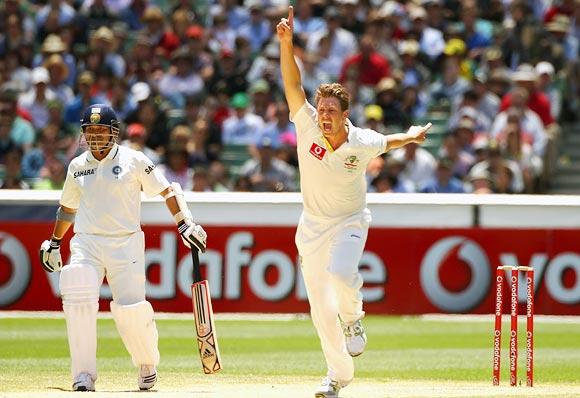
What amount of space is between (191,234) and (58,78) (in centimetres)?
1006

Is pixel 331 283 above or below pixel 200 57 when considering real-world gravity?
below

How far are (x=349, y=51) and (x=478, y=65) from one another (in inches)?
68.7

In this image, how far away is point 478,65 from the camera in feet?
62.7

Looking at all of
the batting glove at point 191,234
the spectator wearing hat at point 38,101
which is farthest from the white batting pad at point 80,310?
the spectator wearing hat at point 38,101

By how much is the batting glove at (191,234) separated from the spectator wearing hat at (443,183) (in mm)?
6705

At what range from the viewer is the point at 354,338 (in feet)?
31.4

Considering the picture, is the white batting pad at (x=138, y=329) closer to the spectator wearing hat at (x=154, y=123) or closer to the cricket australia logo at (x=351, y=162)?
the cricket australia logo at (x=351, y=162)

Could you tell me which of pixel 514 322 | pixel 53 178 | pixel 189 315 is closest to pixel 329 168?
pixel 514 322

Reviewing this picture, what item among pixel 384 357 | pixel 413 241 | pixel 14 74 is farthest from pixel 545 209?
pixel 14 74

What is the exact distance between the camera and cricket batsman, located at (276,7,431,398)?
30.9 ft

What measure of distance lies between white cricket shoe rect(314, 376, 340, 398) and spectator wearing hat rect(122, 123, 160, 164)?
319 inches

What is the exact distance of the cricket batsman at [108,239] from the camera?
9891 mm

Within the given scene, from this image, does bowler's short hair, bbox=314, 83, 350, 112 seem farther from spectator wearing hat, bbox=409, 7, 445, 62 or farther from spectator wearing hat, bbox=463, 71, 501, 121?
spectator wearing hat, bbox=409, 7, 445, 62

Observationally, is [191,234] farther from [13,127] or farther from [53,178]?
[13,127]
